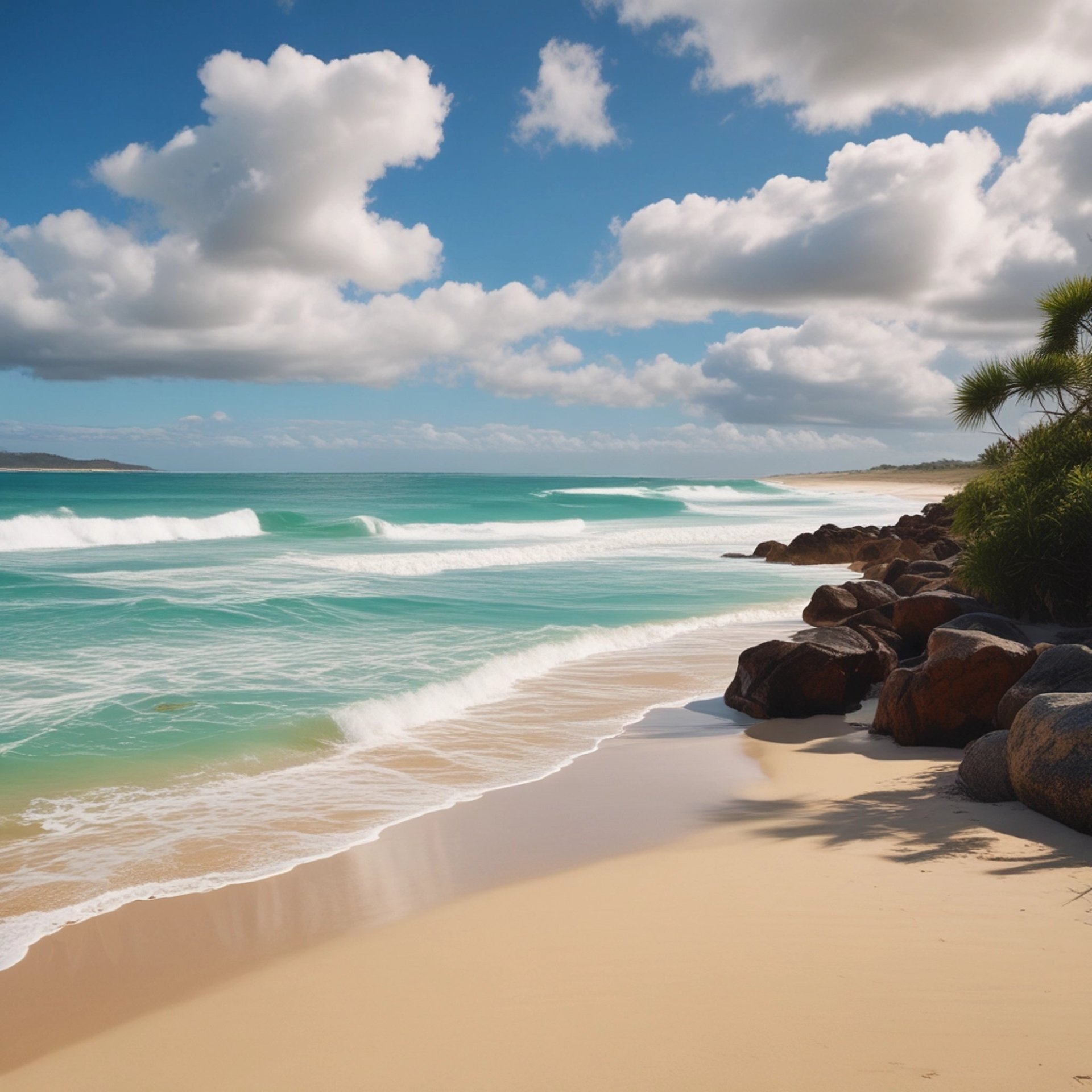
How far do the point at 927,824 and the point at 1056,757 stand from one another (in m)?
0.80

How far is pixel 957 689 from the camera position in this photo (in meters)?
6.77

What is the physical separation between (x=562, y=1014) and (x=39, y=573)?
2134cm

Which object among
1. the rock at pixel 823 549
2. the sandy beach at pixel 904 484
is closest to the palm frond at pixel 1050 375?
the rock at pixel 823 549

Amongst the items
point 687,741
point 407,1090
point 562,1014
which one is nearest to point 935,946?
point 562,1014

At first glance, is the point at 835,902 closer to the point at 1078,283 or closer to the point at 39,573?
the point at 1078,283

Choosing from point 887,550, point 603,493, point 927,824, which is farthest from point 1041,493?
point 603,493

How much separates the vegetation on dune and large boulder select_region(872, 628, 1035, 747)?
3792mm

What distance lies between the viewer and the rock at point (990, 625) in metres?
8.26

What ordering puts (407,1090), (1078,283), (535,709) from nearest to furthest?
(407,1090), (535,709), (1078,283)

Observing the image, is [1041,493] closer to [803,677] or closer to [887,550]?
[803,677]

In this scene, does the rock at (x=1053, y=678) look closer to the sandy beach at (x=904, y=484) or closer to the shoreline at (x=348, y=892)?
the shoreline at (x=348, y=892)

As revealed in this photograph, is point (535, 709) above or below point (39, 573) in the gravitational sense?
below

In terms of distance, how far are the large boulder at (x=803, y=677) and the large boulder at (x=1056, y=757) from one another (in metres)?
3.25

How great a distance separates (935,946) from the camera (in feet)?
11.3
